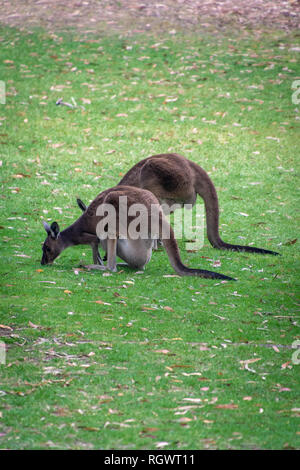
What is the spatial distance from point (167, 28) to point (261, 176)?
303 inches

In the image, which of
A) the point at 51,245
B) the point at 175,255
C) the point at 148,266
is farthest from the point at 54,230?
the point at 175,255

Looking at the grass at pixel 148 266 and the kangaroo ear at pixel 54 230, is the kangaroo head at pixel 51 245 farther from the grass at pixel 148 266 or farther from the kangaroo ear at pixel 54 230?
the grass at pixel 148 266

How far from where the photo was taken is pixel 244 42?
18734mm

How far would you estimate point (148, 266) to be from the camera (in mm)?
8711

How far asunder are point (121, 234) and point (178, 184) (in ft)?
5.07

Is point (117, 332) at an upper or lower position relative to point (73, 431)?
lower

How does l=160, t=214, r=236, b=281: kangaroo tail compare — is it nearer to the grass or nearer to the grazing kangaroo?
the grazing kangaroo

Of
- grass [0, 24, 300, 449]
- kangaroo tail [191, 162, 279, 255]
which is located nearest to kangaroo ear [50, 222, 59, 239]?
grass [0, 24, 300, 449]

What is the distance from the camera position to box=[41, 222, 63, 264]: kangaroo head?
829cm

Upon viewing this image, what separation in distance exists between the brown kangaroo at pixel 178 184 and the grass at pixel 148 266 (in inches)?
21.2

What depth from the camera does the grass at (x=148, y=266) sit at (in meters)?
4.61
